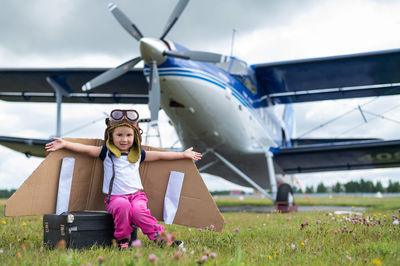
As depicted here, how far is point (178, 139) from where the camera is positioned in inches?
395

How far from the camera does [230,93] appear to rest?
A: 9195mm

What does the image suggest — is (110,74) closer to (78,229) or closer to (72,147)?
(72,147)

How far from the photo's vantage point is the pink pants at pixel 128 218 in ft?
8.69

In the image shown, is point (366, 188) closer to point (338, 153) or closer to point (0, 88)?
point (338, 153)

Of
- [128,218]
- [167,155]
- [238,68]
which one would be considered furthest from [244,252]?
[238,68]

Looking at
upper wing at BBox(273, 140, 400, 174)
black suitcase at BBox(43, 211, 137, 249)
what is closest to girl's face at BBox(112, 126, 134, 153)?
black suitcase at BBox(43, 211, 137, 249)

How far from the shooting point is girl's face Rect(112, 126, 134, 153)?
9.63ft

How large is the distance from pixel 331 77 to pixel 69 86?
8.73 metres

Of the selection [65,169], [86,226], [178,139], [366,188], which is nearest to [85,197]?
[65,169]

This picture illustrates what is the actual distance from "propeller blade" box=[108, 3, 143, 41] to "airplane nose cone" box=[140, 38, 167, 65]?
1.97 ft

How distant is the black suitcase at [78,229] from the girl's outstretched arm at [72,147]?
538mm

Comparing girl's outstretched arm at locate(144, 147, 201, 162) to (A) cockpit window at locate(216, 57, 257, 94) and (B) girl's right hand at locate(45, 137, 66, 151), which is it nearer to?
(B) girl's right hand at locate(45, 137, 66, 151)

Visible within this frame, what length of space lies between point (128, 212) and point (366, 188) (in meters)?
59.7

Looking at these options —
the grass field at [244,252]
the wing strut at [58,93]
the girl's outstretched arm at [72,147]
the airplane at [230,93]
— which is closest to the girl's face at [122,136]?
the girl's outstretched arm at [72,147]
